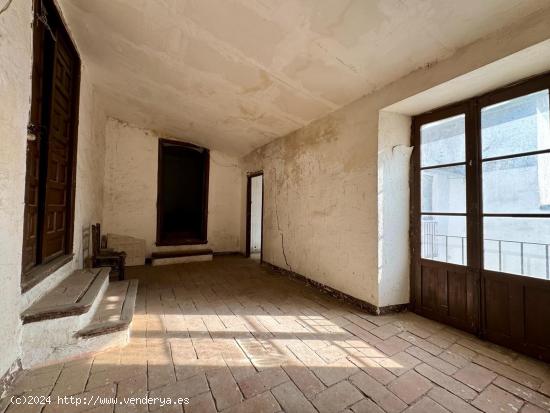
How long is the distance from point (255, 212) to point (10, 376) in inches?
198

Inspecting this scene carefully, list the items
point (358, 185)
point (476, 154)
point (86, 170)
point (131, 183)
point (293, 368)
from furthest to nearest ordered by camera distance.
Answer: point (131, 183)
point (86, 170)
point (358, 185)
point (476, 154)
point (293, 368)

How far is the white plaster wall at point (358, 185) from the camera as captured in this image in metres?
2.10

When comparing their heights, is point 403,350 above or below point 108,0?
below

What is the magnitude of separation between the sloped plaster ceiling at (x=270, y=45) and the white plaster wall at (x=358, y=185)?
131 mm

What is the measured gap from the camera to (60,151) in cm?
260

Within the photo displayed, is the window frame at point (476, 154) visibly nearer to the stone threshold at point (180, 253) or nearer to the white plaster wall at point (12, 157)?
the white plaster wall at point (12, 157)

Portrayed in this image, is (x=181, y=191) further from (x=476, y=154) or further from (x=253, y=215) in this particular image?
(x=476, y=154)

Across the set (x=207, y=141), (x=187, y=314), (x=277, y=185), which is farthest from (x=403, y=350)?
(x=207, y=141)

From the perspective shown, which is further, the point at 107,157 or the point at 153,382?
the point at 107,157

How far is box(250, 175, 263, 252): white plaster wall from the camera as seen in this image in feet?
20.7

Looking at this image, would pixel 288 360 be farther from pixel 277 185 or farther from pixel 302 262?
pixel 277 185

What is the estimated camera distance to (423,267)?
2.86 meters

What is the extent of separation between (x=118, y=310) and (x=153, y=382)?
104cm

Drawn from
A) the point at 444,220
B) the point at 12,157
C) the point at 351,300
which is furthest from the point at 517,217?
the point at 12,157
